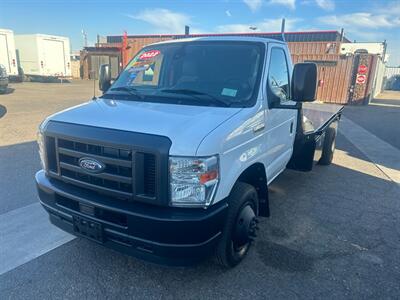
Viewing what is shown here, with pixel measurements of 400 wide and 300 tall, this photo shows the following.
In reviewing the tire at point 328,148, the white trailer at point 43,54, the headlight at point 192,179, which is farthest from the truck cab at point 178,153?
the white trailer at point 43,54

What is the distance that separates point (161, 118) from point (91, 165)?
2.22ft

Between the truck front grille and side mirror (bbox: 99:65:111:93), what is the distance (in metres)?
1.65

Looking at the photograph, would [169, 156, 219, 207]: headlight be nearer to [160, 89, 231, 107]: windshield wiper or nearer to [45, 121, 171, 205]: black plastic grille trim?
[45, 121, 171, 205]: black plastic grille trim

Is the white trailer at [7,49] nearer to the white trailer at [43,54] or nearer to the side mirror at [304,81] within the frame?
the white trailer at [43,54]

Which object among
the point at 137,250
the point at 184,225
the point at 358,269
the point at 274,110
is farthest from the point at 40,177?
the point at 358,269

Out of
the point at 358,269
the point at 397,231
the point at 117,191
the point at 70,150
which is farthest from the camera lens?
the point at 397,231

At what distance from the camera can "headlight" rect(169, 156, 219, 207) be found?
7.53ft

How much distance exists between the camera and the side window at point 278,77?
3.45 meters

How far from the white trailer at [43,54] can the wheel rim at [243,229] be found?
2635 centimetres

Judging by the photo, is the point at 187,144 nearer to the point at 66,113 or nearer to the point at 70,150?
the point at 70,150

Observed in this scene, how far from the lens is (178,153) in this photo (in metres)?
2.28

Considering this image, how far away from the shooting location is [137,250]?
2.52 meters

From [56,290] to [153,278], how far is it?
2.72ft

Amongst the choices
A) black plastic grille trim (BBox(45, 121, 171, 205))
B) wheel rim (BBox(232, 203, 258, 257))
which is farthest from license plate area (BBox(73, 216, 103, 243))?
wheel rim (BBox(232, 203, 258, 257))
